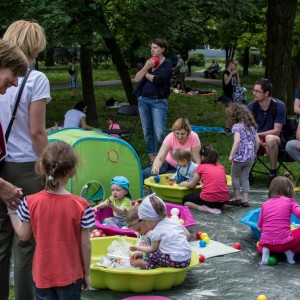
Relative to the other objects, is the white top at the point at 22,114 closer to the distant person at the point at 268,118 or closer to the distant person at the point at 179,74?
the distant person at the point at 268,118

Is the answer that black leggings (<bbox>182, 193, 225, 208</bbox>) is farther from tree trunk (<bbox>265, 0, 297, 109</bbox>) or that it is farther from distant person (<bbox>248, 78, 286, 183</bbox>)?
tree trunk (<bbox>265, 0, 297, 109</bbox>)

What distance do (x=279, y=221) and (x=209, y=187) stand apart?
5.62 ft

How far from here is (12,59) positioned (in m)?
3.38

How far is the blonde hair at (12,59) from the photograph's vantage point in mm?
3361

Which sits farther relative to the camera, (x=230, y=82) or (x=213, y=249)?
(x=230, y=82)

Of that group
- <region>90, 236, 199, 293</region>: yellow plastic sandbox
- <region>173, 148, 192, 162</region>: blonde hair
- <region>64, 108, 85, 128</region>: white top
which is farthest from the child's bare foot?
<region>64, 108, 85, 128</region>: white top

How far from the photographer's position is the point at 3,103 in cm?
385

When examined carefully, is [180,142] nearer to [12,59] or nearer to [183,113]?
[12,59]

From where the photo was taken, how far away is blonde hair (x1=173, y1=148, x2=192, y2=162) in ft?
25.3

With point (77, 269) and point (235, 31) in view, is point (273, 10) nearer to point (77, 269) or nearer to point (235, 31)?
point (77, 269)

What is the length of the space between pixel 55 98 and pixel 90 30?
32.4ft

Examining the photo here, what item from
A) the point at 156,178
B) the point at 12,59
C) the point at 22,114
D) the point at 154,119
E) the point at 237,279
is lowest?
the point at 237,279

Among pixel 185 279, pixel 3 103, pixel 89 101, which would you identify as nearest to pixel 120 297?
pixel 185 279

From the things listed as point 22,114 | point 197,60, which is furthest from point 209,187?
point 197,60
